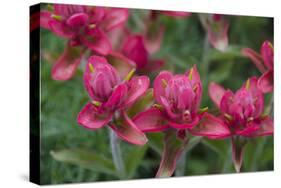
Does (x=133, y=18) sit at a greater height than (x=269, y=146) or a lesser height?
greater

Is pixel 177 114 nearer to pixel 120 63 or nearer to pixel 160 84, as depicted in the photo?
pixel 160 84

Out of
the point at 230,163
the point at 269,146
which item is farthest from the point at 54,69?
the point at 269,146

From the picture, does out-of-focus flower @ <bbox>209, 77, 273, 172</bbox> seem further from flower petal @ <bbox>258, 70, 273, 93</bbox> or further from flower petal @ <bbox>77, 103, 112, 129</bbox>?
flower petal @ <bbox>77, 103, 112, 129</bbox>

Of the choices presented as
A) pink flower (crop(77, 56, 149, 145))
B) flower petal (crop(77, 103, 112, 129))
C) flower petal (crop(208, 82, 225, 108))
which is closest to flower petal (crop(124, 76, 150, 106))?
pink flower (crop(77, 56, 149, 145))

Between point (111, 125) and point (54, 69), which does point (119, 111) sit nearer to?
point (111, 125)

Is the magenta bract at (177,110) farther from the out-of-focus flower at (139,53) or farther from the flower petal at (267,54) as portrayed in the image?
the flower petal at (267,54)

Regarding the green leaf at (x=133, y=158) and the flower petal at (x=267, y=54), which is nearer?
the green leaf at (x=133, y=158)

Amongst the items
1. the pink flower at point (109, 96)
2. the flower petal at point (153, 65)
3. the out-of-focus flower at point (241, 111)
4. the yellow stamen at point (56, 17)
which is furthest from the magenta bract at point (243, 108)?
the yellow stamen at point (56, 17)
